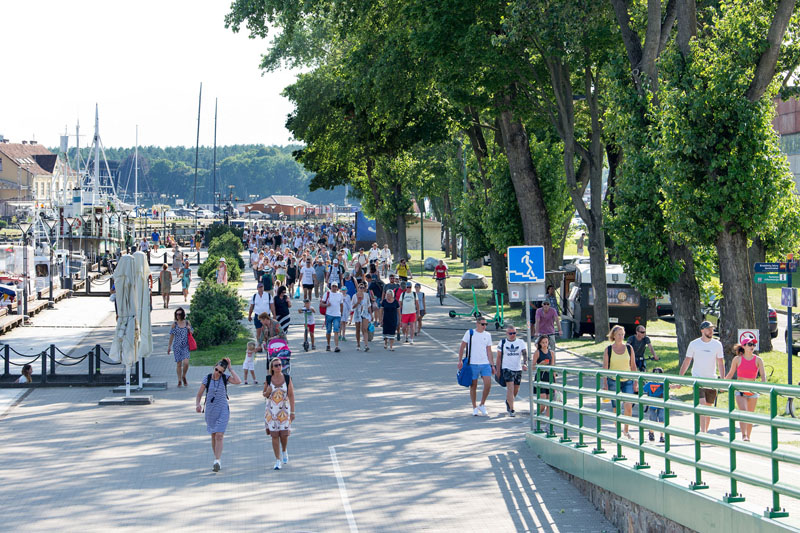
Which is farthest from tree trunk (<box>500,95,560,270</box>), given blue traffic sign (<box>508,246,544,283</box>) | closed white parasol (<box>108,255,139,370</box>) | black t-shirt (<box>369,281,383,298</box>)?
blue traffic sign (<box>508,246,544,283</box>)

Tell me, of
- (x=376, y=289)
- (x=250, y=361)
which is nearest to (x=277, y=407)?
(x=250, y=361)

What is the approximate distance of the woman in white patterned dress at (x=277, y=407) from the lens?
12.3 meters

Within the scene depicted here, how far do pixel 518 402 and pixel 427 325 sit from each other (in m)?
12.9

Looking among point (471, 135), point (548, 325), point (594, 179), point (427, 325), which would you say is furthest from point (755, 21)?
point (471, 135)

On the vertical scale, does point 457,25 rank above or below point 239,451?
above

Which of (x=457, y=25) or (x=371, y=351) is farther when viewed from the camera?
(x=457, y=25)

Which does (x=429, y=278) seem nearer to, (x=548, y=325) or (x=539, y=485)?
(x=548, y=325)

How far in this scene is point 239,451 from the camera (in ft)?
44.2

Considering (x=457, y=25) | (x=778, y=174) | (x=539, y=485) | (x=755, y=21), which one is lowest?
(x=539, y=485)

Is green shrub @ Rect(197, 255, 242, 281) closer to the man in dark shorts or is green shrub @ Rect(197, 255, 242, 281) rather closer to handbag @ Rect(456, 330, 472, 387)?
handbag @ Rect(456, 330, 472, 387)

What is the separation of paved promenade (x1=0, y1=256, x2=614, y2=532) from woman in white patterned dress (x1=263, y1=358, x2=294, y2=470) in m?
0.39

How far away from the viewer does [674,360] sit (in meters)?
22.5

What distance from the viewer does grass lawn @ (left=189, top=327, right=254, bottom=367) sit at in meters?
21.7

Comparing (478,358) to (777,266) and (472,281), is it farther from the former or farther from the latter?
(472,281)
